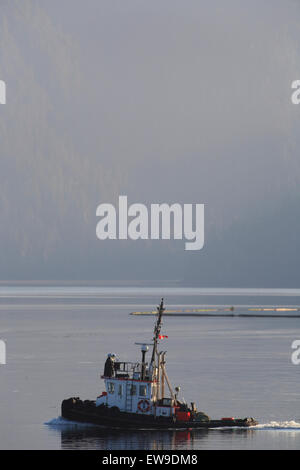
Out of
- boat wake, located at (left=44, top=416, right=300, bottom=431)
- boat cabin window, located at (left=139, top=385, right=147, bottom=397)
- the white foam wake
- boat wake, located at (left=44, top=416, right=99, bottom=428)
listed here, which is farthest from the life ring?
the white foam wake

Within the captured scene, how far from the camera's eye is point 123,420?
251ft

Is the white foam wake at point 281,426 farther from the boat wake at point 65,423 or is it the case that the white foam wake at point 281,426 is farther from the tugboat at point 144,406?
the boat wake at point 65,423

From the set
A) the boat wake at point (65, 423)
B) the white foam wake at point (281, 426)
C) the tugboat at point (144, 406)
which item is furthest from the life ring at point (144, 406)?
the white foam wake at point (281, 426)

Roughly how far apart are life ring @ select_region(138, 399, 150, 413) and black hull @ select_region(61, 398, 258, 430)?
51cm

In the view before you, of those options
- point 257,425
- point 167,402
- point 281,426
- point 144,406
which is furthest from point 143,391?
point 281,426

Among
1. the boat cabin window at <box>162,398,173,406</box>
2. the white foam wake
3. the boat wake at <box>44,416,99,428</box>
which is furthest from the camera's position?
the white foam wake

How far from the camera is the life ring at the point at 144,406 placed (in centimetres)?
7644

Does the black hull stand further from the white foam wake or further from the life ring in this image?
the white foam wake

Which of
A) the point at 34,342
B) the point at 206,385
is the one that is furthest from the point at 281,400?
the point at 34,342

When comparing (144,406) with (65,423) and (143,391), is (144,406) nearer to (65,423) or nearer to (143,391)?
(143,391)

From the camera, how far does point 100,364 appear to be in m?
136

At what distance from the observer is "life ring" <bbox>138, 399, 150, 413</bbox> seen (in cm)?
7644

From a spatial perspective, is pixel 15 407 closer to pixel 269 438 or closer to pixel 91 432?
pixel 91 432
